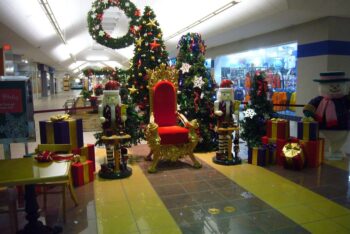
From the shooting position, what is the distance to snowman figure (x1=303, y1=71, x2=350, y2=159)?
4887mm

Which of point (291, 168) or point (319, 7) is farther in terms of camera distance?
point (319, 7)

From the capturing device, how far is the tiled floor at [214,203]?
2.89m

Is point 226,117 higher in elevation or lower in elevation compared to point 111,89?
lower

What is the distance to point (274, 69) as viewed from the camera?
420 inches

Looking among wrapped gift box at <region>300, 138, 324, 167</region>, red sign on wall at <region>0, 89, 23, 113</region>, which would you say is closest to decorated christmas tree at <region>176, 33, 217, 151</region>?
wrapped gift box at <region>300, 138, 324, 167</region>

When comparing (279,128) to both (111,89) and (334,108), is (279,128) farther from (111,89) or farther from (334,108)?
(111,89)

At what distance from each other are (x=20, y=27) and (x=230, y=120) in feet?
23.5

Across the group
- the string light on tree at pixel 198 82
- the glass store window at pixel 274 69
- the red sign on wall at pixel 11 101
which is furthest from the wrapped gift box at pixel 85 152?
the glass store window at pixel 274 69

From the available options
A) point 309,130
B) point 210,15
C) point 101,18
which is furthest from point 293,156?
point 210,15

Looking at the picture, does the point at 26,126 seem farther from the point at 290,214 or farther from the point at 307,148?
the point at 307,148

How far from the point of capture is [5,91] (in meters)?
3.17

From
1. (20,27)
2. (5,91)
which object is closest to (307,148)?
(5,91)

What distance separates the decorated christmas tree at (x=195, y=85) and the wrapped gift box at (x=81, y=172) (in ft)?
7.35

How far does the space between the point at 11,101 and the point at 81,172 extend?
1347 millimetres
